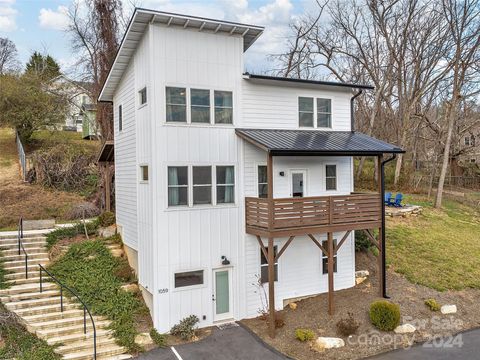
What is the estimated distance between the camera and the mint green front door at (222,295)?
1245cm

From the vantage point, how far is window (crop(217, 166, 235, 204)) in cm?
1265

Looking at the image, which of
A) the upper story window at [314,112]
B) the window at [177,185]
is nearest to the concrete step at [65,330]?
the window at [177,185]

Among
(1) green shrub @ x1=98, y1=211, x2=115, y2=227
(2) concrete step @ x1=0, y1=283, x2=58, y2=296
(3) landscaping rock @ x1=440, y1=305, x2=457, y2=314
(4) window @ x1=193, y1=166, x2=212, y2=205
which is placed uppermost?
(4) window @ x1=193, y1=166, x2=212, y2=205

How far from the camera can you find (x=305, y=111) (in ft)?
47.1

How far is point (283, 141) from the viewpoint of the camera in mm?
12188

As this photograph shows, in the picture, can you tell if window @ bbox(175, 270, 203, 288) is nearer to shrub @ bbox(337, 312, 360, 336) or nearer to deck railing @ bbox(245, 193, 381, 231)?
deck railing @ bbox(245, 193, 381, 231)

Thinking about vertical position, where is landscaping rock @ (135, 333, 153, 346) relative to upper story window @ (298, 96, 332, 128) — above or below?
below

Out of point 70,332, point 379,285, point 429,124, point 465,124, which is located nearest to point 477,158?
point 465,124

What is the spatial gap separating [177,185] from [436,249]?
13.3 meters

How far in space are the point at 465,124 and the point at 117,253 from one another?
1382 inches

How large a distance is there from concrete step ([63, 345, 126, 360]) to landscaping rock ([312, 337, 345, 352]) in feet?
17.8

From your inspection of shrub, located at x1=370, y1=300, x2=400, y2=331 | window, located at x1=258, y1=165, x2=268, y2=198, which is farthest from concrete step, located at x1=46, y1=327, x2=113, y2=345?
shrub, located at x1=370, y1=300, x2=400, y2=331

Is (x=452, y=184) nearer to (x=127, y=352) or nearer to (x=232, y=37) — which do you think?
(x=232, y=37)

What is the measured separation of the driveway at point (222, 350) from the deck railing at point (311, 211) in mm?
3420
